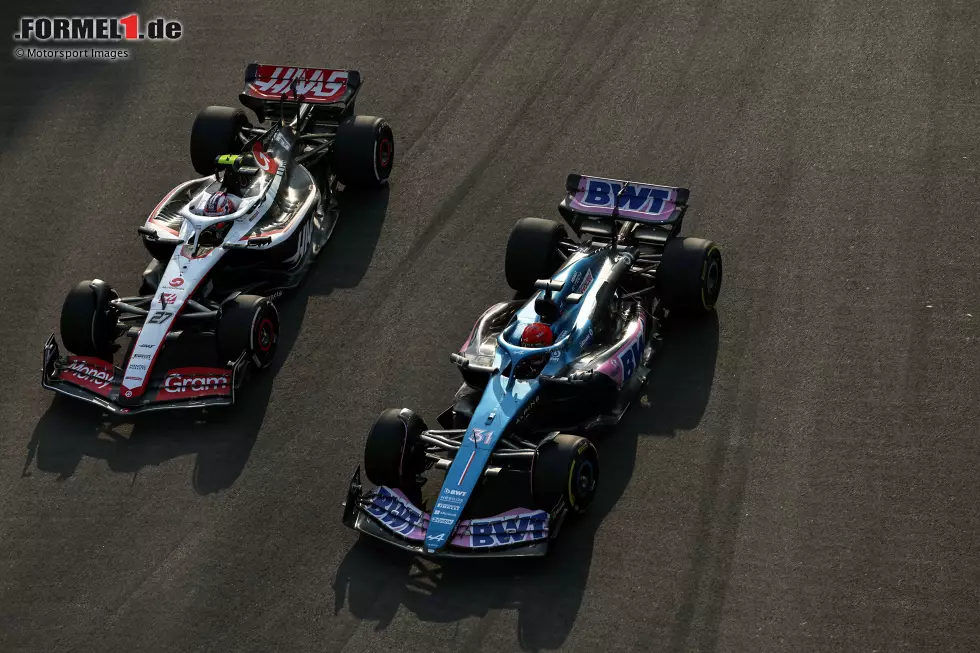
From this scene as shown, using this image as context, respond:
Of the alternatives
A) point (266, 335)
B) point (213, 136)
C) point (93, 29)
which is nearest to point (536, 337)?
point (266, 335)

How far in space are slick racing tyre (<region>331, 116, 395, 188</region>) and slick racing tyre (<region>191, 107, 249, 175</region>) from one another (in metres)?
1.50

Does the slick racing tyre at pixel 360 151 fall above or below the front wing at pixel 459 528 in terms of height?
above

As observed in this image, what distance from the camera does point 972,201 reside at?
66.2 feet

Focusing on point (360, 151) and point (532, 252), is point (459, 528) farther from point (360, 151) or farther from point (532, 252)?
point (360, 151)

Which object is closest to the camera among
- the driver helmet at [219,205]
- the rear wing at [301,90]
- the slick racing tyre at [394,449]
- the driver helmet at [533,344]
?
the slick racing tyre at [394,449]

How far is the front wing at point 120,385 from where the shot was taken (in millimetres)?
17594

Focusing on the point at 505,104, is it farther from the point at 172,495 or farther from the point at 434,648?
the point at 434,648

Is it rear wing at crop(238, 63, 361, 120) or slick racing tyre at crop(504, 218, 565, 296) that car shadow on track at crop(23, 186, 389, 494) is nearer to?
slick racing tyre at crop(504, 218, 565, 296)

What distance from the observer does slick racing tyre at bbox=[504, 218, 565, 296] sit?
18609mm

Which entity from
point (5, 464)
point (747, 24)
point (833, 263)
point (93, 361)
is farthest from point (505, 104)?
point (5, 464)

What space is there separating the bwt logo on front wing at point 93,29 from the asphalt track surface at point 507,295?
0.28m

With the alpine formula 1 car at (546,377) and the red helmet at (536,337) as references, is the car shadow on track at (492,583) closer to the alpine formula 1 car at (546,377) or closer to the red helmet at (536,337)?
the alpine formula 1 car at (546,377)

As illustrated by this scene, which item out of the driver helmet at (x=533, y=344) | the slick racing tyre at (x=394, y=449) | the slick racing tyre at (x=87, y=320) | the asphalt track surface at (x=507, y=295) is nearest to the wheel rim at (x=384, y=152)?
the asphalt track surface at (x=507, y=295)

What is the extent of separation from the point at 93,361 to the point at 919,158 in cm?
1154
